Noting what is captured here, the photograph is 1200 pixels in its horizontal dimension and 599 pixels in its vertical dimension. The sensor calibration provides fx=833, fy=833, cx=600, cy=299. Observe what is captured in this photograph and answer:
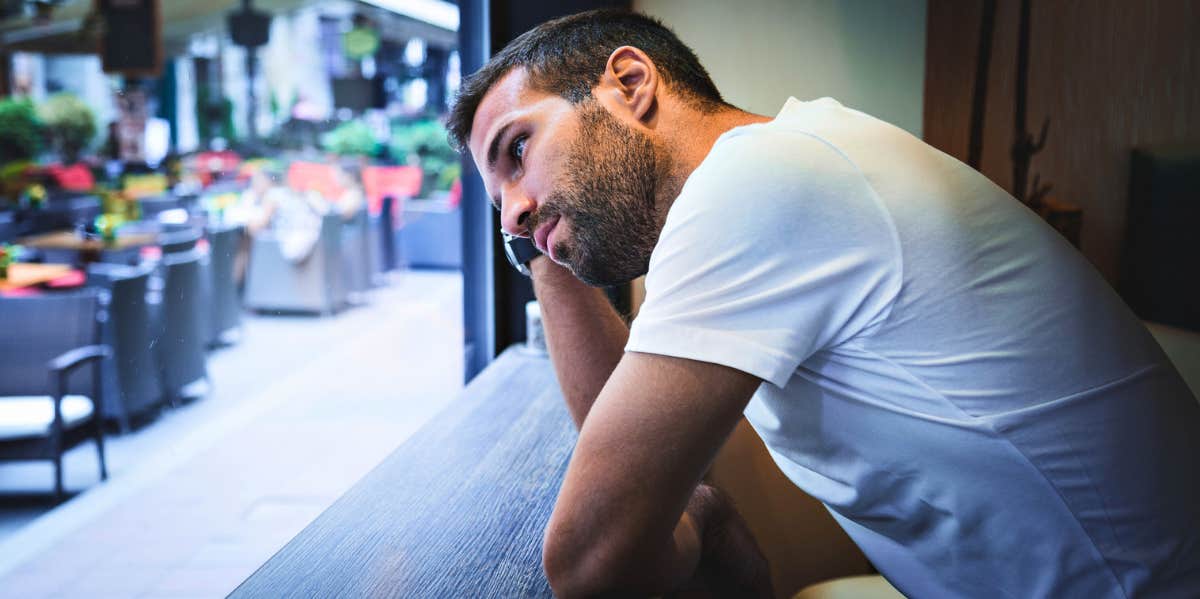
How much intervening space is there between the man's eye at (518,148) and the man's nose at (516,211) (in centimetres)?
4

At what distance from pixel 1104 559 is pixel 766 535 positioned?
172 cm

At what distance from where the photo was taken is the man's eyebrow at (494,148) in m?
1.09

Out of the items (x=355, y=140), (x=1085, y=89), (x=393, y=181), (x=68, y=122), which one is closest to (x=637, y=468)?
(x=68, y=122)

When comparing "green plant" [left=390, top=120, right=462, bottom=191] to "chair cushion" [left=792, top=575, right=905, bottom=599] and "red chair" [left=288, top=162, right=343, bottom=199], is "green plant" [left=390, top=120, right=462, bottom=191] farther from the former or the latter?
"chair cushion" [left=792, top=575, right=905, bottom=599]

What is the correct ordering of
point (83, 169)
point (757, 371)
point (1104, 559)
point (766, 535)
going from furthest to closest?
point (83, 169), point (766, 535), point (1104, 559), point (757, 371)

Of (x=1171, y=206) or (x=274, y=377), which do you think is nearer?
(x=1171, y=206)

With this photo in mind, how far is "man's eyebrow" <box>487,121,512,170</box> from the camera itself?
1.09 metres

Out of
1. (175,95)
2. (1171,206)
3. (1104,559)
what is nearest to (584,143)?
(1104,559)

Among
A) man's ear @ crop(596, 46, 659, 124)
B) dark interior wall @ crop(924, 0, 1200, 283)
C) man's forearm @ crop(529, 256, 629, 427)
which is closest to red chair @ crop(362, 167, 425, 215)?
dark interior wall @ crop(924, 0, 1200, 283)

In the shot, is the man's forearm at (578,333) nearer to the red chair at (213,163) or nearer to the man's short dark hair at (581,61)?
the man's short dark hair at (581,61)

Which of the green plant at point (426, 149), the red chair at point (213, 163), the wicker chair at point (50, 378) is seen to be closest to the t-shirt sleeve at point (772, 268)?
the wicker chair at point (50, 378)

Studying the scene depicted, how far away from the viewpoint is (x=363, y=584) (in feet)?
3.07

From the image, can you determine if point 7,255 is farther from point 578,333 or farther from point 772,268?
point 772,268

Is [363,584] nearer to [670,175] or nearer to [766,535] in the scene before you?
[670,175]
